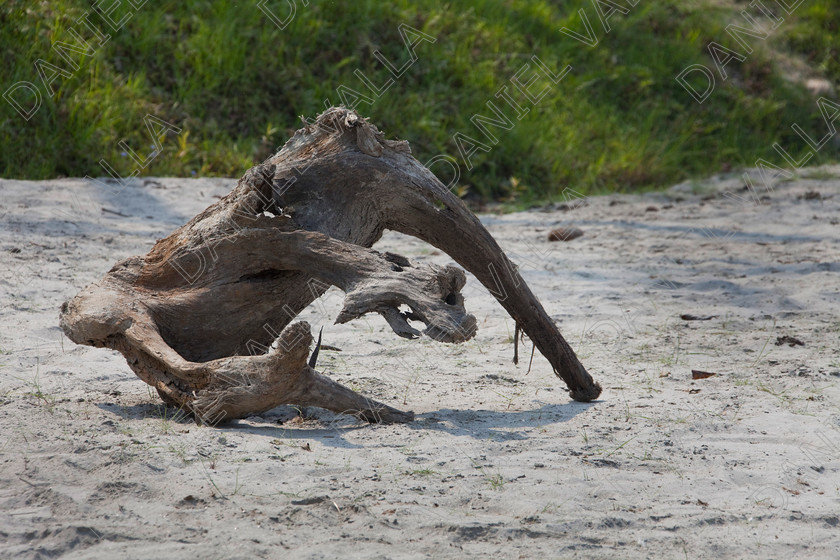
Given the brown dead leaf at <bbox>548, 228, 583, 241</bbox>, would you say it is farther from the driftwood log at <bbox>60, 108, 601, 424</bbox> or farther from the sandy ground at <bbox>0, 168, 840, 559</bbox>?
the driftwood log at <bbox>60, 108, 601, 424</bbox>

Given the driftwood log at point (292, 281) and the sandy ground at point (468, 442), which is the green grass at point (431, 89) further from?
the driftwood log at point (292, 281)

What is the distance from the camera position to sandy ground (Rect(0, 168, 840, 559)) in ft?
7.75

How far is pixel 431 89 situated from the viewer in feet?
30.1

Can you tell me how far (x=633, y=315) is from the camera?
510 centimetres

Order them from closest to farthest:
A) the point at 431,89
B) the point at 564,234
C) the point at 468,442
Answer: the point at 468,442, the point at 564,234, the point at 431,89

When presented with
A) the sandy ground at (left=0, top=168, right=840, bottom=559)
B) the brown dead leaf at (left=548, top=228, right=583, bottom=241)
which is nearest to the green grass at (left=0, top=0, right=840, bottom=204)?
the brown dead leaf at (left=548, top=228, right=583, bottom=241)

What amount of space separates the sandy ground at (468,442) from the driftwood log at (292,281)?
177 millimetres

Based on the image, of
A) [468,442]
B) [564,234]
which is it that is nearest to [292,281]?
[468,442]

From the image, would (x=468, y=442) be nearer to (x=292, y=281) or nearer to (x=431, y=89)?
(x=292, y=281)

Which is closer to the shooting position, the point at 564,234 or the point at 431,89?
the point at 564,234

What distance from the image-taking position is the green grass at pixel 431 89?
7406mm

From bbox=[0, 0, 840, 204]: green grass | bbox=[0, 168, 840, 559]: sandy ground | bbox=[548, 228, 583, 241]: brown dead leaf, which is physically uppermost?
bbox=[0, 0, 840, 204]: green grass

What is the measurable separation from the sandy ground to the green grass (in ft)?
6.47

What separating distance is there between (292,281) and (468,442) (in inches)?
38.8
